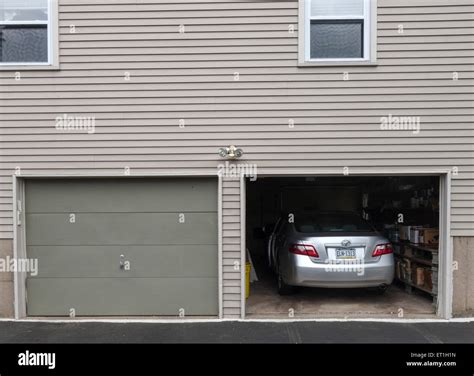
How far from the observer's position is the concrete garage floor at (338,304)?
6177 mm

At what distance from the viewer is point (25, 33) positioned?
6305 mm

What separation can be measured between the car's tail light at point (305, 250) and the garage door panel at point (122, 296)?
1390 millimetres

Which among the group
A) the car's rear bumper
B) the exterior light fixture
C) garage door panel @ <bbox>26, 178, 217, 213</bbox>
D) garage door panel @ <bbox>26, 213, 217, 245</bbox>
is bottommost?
the car's rear bumper

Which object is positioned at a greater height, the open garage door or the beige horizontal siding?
the beige horizontal siding

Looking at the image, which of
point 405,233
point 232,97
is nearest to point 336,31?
point 232,97

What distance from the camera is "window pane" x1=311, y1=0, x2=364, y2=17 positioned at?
6219 mm

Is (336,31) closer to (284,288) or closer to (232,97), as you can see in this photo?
(232,97)

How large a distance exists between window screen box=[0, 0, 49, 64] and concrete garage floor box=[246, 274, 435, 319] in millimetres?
5116

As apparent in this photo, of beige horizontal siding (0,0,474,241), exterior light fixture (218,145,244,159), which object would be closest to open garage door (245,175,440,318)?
beige horizontal siding (0,0,474,241)

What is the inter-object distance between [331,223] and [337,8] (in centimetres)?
339

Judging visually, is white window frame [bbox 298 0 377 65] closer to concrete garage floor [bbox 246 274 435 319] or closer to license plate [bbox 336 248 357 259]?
license plate [bbox 336 248 357 259]

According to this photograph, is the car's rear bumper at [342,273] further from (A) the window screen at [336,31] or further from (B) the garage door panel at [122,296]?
(A) the window screen at [336,31]

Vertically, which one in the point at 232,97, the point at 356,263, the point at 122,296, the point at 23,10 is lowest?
the point at 122,296
